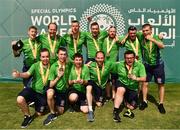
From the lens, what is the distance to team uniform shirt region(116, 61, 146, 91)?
622 cm

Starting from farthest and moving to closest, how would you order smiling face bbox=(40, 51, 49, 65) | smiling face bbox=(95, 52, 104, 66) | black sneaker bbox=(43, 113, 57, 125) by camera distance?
smiling face bbox=(95, 52, 104, 66), smiling face bbox=(40, 51, 49, 65), black sneaker bbox=(43, 113, 57, 125)

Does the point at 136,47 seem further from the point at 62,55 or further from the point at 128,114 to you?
the point at 62,55

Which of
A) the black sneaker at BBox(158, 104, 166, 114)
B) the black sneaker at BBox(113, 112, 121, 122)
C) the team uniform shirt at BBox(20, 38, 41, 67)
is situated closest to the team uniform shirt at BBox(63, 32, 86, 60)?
the team uniform shirt at BBox(20, 38, 41, 67)

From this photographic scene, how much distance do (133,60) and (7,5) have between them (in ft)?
14.4

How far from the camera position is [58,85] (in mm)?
6258

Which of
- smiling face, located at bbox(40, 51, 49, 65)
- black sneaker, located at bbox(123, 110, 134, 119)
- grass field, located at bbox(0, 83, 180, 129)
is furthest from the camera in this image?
black sneaker, located at bbox(123, 110, 134, 119)

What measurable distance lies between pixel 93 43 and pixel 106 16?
85.3 inches

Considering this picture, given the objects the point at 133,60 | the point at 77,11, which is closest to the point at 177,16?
the point at 77,11

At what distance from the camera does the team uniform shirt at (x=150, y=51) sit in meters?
6.57

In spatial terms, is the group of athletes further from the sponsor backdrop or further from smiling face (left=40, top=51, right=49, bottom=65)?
the sponsor backdrop

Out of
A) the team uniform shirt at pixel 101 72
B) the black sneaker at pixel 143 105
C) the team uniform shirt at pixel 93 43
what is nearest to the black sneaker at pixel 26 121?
the team uniform shirt at pixel 101 72

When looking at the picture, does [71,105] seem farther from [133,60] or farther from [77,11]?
[77,11]

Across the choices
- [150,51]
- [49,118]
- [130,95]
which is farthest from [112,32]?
[49,118]

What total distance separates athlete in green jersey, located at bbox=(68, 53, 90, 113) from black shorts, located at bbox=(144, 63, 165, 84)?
1249 mm
